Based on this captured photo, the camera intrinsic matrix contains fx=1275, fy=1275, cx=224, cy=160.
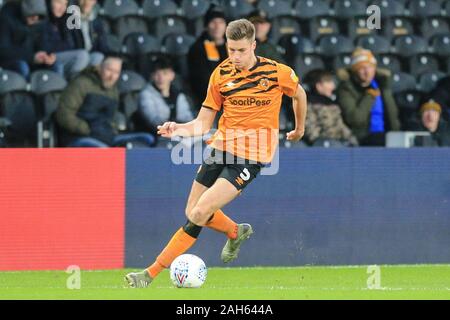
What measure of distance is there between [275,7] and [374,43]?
1.63 metres

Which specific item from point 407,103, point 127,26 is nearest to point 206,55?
point 127,26

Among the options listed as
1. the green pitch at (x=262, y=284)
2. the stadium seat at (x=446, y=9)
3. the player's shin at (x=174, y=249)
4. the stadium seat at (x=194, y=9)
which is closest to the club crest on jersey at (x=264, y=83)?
the player's shin at (x=174, y=249)

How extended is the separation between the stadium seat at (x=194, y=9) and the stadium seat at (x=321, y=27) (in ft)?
5.96

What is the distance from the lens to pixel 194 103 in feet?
55.5

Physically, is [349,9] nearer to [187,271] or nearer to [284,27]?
[284,27]

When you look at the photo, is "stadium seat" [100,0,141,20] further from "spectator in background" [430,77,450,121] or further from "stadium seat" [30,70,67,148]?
"spectator in background" [430,77,450,121]

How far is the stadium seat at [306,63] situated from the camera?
60.8 feet

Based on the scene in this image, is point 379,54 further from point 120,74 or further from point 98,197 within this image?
point 98,197

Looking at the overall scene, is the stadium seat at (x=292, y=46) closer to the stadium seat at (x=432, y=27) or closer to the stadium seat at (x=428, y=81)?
the stadium seat at (x=428, y=81)

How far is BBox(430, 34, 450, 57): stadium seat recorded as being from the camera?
20.2 meters

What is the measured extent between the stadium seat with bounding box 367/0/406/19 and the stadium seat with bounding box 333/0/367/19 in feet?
0.48

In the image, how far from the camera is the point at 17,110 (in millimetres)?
16016

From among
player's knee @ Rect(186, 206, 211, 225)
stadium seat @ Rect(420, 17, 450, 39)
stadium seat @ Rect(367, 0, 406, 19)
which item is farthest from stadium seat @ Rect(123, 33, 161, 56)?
player's knee @ Rect(186, 206, 211, 225)

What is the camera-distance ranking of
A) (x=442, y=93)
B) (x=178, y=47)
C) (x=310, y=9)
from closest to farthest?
1. (x=178, y=47)
2. (x=442, y=93)
3. (x=310, y=9)
